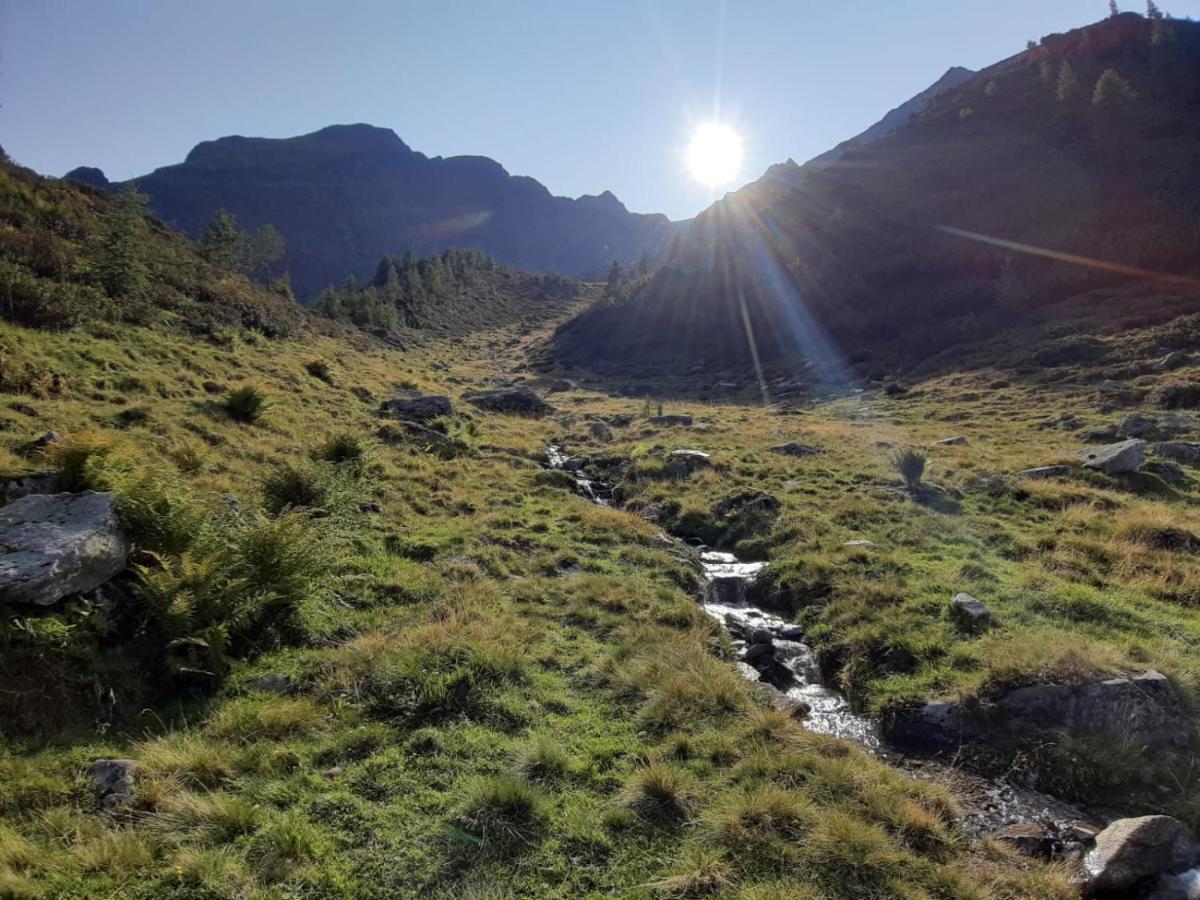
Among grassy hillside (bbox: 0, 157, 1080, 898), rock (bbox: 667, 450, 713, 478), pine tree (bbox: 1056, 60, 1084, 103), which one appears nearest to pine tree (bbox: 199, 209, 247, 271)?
rock (bbox: 667, 450, 713, 478)

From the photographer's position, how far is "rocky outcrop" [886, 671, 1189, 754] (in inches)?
292

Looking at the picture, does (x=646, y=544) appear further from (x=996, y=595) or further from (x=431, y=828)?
(x=431, y=828)

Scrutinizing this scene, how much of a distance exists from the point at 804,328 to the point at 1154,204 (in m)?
33.3

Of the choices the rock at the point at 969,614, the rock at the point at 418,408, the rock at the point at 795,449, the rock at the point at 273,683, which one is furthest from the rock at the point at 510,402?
the rock at the point at 273,683

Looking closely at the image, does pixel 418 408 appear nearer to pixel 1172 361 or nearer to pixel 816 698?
pixel 816 698

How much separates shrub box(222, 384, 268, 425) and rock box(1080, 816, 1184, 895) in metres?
19.8

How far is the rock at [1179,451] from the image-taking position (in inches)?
786

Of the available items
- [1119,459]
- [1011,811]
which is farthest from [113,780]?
[1119,459]

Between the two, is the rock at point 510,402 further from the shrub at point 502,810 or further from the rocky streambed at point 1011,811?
the shrub at point 502,810

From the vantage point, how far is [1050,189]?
65875 mm

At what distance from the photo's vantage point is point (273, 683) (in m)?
7.27

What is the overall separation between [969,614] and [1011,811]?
3971 mm

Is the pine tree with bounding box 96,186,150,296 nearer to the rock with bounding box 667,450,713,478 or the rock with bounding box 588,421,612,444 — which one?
the rock with bounding box 588,421,612,444

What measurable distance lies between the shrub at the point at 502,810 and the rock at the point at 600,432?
23571mm
